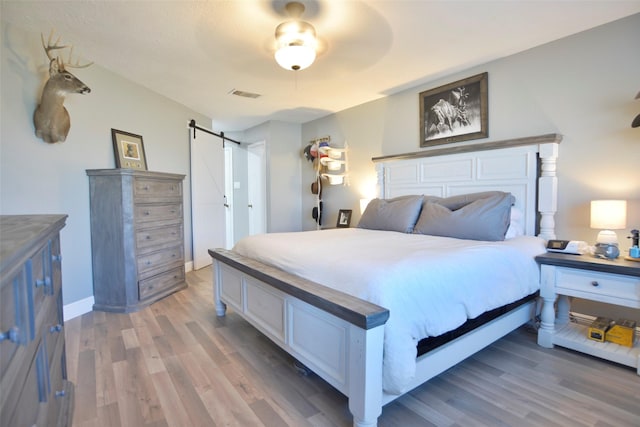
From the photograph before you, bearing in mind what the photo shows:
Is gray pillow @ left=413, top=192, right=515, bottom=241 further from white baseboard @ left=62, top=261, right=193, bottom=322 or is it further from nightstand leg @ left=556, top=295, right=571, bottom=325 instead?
white baseboard @ left=62, top=261, right=193, bottom=322

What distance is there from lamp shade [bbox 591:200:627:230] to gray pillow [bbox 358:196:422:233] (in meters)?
1.24

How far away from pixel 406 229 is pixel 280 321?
146cm

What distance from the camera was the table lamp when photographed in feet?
6.60

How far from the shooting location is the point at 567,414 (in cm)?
149

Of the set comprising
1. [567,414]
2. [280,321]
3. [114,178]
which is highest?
[114,178]

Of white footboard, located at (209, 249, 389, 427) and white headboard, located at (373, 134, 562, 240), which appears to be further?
white headboard, located at (373, 134, 562, 240)

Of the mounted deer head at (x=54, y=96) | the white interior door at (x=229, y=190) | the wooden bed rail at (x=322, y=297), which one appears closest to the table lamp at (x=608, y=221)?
the wooden bed rail at (x=322, y=297)

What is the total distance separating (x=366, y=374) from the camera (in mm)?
1267

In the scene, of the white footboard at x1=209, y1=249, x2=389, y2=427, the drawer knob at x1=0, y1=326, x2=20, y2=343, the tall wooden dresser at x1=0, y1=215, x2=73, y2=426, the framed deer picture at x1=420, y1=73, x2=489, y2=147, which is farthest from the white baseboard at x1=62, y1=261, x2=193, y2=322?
the framed deer picture at x1=420, y1=73, x2=489, y2=147

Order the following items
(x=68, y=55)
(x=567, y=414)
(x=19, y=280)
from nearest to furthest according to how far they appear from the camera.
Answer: (x=19, y=280), (x=567, y=414), (x=68, y=55)

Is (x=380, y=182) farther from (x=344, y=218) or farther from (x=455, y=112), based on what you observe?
(x=455, y=112)

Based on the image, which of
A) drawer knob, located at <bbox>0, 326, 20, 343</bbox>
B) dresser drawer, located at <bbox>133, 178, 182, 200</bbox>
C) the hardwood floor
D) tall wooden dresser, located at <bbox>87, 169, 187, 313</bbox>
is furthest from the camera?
dresser drawer, located at <bbox>133, 178, 182, 200</bbox>

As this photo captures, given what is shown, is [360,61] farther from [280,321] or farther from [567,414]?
[567,414]

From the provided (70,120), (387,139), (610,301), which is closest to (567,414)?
(610,301)
